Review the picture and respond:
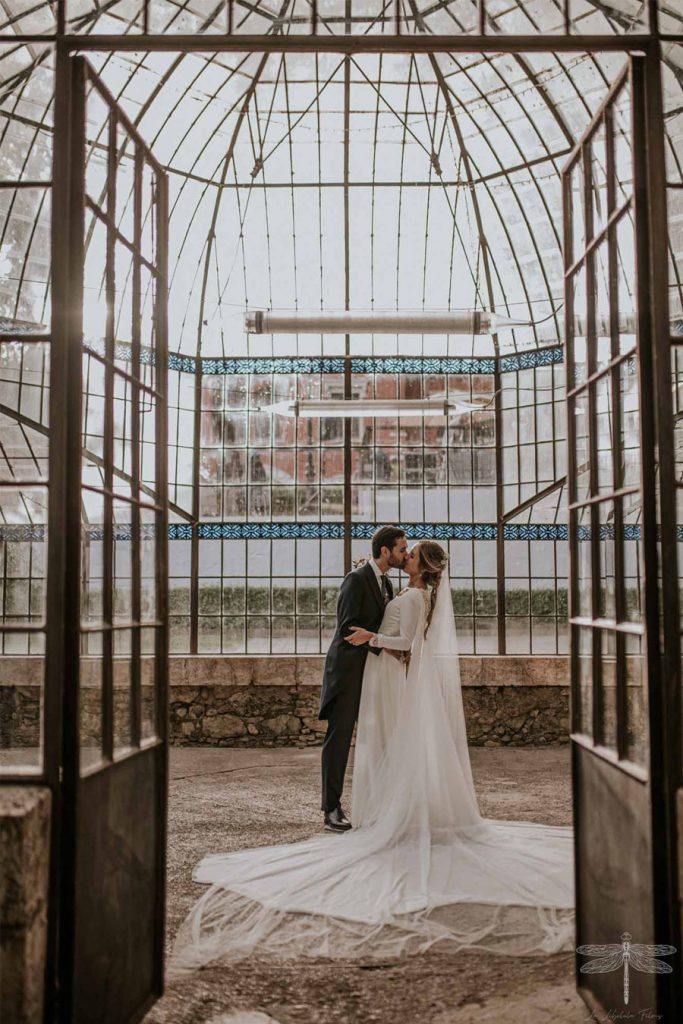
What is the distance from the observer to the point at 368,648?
7152mm

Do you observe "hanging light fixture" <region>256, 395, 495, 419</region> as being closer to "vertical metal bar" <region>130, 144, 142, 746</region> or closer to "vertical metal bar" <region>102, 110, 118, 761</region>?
"vertical metal bar" <region>130, 144, 142, 746</region>

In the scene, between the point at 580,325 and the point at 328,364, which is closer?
the point at 580,325

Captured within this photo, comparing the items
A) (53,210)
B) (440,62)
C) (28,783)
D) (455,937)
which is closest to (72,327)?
(53,210)

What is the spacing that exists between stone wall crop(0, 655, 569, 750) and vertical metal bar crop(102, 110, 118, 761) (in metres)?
8.02

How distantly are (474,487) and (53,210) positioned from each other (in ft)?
31.3

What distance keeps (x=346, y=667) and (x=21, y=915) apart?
4.49 metres

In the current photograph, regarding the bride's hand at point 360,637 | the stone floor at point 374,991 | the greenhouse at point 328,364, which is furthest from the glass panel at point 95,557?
the bride's hand at point 360,637

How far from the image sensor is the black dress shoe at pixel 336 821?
666cm

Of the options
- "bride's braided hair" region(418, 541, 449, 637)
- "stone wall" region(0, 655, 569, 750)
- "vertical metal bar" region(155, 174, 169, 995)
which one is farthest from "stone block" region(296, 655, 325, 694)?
"vertical metal bar" region(155, 174, 169, 995)

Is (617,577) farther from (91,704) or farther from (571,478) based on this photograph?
(91,704)

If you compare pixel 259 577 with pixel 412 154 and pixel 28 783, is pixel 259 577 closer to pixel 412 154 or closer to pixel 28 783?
pixel 412 154

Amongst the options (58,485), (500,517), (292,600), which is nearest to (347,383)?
(500,517)

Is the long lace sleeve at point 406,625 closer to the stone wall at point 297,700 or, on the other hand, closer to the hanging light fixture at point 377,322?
the hanging light fixture at point 377,322

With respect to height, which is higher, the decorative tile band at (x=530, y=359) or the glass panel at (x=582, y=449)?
the decorative tile band at (x=530, y=359)
